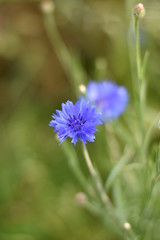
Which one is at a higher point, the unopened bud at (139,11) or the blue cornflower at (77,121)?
the unopened bud at (139,11)

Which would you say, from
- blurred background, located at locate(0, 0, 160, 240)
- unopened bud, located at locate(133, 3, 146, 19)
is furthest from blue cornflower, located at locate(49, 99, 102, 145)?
blurred background, located at locate(0, 0, 160, 240)

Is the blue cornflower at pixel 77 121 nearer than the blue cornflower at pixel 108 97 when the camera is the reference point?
Yes

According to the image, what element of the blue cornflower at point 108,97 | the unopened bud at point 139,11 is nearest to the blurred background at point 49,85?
the blue cornflower at point 108,97

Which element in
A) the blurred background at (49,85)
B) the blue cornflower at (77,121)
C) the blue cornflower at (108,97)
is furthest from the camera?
the blurred background at (49,85)

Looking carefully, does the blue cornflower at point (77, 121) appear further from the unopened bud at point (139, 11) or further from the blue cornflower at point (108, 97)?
the blue cornflower at point (108, 97)

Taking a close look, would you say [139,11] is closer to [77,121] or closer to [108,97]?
[77,121]

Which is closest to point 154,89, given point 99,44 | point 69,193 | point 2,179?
point 99,44

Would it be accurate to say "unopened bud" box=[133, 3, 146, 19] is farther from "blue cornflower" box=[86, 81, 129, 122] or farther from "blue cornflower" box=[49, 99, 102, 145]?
"blue cornflower" box=[86, 81, 129, 122]
